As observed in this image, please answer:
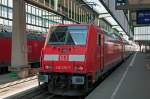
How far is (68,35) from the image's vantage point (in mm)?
14797

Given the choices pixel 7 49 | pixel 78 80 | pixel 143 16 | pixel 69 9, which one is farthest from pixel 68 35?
pixel 69 9

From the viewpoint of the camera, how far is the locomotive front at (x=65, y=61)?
13.9m

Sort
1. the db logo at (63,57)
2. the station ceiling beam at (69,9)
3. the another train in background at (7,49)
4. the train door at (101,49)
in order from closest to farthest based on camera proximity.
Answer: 1. the db logo at (63,57)
2. the train door at (101,49)
3. the another train in background at (7,49)
4. the station ceiling beam at (69,9)

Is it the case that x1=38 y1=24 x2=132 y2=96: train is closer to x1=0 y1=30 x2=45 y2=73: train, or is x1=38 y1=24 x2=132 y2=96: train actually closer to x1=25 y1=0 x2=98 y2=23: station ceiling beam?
x1=0 y1=30 x2=45 y2=73: train

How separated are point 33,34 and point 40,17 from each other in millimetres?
14782

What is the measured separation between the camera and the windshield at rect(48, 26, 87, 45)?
14.6m

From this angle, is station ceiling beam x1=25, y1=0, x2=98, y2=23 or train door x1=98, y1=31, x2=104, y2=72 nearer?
train door x1=98, y1=31, x2=104, y2=72

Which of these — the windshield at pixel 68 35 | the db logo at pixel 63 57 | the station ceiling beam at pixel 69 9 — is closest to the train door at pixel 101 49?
the windshield at pixel 68 35

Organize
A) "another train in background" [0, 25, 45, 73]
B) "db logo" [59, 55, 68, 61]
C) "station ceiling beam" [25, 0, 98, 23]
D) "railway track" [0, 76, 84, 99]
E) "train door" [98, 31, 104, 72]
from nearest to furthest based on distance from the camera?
"railway track" [0, 76, 84, 99]
"db logo" [59, 55, 68, 61]
"train door" [98, 31, 104, 72]
"another train in background" [0, 25, 45, 73]
"station ceiling beam" [25, 0, 98, 23]

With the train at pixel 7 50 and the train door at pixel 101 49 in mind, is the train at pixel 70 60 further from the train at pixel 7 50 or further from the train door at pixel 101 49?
the train at pixel 7 50

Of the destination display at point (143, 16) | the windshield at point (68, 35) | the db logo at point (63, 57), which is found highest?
the destination display at point (143, 16)

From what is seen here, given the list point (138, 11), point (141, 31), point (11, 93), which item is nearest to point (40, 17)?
point (138, 11)

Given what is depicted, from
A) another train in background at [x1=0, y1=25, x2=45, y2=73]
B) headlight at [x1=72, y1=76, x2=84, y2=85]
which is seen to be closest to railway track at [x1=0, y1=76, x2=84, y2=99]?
headlight at [x1=72, y1=76, x2=84, y2=85]

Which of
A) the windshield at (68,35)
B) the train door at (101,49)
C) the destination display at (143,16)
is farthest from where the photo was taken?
the destination display at (143,16)
